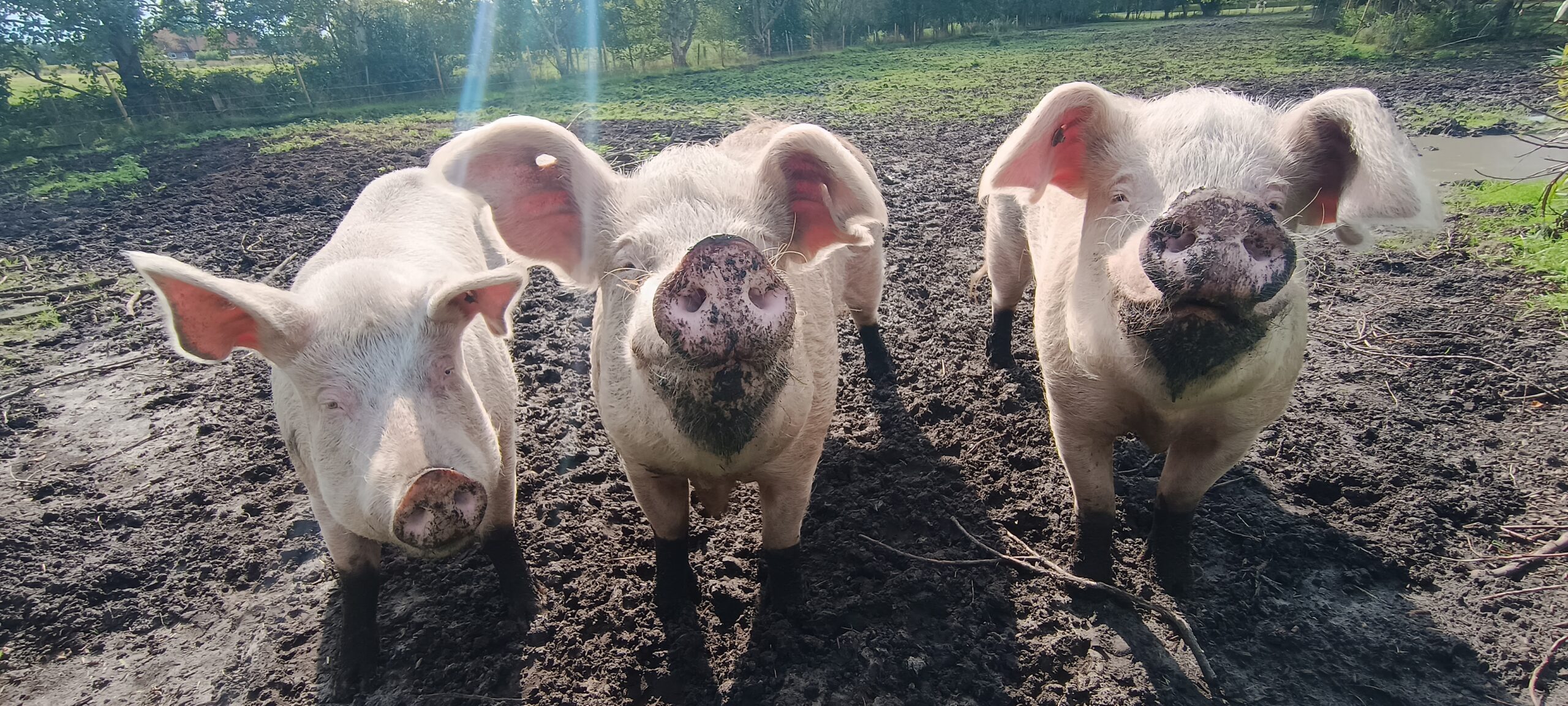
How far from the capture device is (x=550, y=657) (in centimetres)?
287

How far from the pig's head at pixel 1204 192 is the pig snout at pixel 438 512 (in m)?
2.08

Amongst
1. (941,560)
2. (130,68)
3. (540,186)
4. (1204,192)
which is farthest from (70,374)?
(130,68)

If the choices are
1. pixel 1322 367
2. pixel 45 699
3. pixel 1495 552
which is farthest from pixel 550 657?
pixel 1322 367

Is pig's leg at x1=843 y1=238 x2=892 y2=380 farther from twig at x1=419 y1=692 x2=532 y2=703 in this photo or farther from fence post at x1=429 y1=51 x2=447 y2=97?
fence post at x1=429 y1=51 x2=447 y2=97

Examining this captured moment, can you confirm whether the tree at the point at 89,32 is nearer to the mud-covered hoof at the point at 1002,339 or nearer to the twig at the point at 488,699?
the twig at the point at 488,699

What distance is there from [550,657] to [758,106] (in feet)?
51.0

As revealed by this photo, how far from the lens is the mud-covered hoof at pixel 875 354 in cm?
487

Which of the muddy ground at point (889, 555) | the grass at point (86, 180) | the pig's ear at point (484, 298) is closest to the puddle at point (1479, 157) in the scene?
the muddy ground at point (889, 555)

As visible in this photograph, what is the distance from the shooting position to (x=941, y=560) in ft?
10.7

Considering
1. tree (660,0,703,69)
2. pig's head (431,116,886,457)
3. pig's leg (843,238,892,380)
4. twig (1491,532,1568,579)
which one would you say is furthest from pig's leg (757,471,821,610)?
tree (660,0,703,69)

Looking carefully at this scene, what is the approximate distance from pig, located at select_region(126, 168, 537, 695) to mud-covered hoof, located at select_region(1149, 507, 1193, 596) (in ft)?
9.00

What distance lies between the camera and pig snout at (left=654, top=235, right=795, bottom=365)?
1.58 metres

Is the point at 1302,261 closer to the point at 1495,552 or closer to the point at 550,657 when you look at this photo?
the point at 1495,552

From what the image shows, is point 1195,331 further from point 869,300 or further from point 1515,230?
point 1515,230
